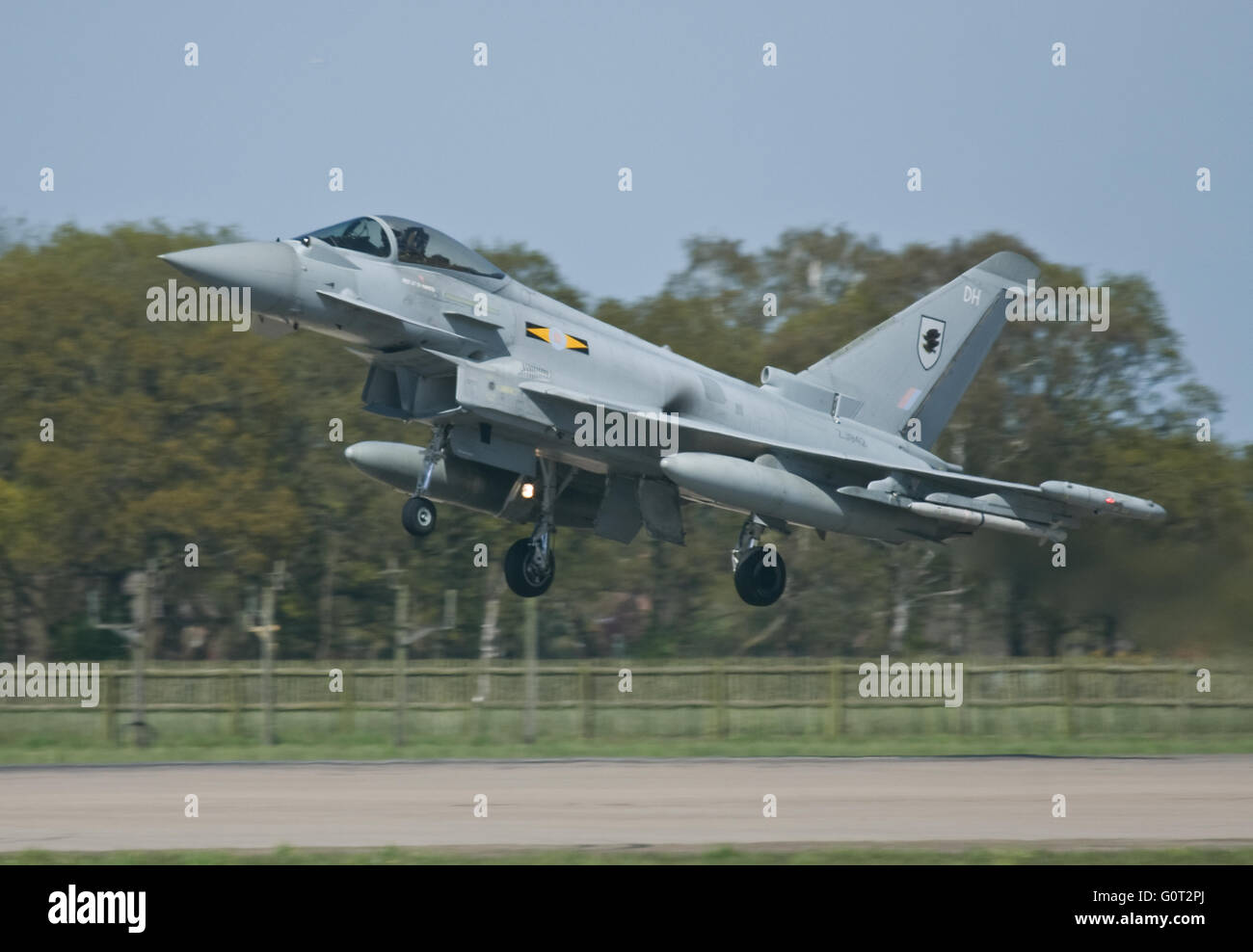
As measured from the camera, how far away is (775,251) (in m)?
47.5

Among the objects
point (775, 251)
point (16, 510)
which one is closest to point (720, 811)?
point (16, 510)

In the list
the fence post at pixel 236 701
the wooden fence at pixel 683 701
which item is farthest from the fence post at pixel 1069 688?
the fence post at pixel 236 701

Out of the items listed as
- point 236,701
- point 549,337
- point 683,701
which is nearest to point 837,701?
point 683,701

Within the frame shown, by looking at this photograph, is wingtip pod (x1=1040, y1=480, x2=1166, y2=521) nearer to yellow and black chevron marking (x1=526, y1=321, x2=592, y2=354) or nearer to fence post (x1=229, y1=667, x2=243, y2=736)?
yellow and black chevron marking (x1=526, y1=321, x2=592, y2=354)

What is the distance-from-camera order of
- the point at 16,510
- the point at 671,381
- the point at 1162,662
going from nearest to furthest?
the point at 671,381
the point at 1162,662
the point at 16,510

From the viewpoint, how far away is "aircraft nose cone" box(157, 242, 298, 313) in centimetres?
1628

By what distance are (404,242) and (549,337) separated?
6.99 feet

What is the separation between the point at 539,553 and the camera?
773 inches

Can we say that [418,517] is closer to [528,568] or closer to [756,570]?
[528,568]

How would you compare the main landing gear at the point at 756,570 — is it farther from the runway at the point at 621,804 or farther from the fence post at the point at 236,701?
the fence post at the point at 236,701

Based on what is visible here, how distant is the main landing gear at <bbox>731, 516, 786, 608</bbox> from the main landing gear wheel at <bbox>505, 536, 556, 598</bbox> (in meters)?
2.74
